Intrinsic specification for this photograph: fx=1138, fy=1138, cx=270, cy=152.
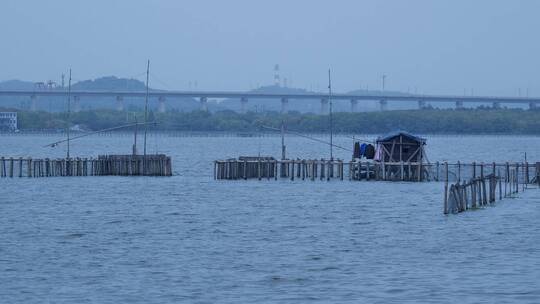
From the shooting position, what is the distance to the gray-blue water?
24.1m

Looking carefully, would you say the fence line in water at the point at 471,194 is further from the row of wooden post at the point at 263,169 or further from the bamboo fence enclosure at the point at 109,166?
the bamboo fence enclosure at the point at 109,166

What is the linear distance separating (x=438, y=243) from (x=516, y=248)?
90.9 inches

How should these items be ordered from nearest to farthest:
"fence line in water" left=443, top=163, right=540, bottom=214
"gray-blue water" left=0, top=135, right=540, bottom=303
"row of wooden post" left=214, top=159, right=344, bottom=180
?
"gray-blue water" left=0, top=135, right=540, bottom=303 < "fence line in water" left=443, top=163, right=540, bottom=214 < "row of wooden post" left=214, top=159, right=344, bottom=180

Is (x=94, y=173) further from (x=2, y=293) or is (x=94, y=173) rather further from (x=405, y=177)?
(x=2, y=293)

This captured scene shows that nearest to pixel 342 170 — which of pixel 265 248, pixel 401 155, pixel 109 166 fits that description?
pixel 401 155

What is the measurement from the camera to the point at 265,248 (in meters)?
31.3

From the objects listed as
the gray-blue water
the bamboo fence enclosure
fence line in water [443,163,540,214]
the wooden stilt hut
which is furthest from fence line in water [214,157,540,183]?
fence line in water [443,163,540,214]

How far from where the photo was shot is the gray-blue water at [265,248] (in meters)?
24.1

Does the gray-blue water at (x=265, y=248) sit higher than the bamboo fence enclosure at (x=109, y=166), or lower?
lower

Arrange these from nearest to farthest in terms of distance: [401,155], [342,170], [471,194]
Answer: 1. [471,194]
2. [401,155]
3. [342,170]

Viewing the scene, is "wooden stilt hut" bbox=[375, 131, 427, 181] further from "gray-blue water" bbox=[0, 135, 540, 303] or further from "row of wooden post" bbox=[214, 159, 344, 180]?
"gray-blue water" bbox=[0, 135, 540, 303]

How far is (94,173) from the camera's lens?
213 ft

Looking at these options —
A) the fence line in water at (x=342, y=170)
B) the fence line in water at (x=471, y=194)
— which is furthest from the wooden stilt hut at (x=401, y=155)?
the fence line in water at (x=471, y=194)

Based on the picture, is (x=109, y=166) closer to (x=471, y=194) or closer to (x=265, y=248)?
(x=471, y=194)
